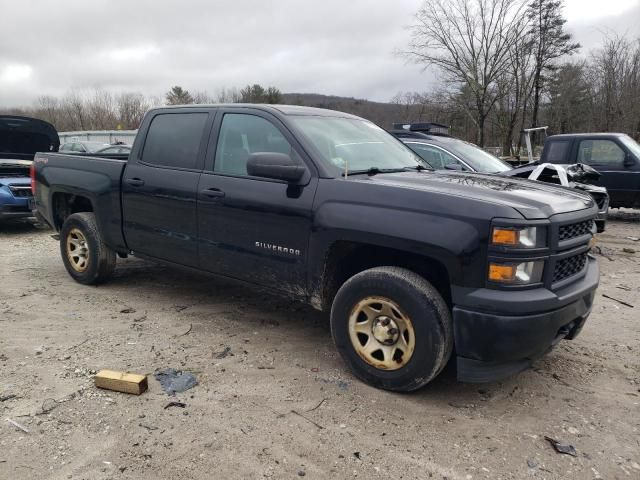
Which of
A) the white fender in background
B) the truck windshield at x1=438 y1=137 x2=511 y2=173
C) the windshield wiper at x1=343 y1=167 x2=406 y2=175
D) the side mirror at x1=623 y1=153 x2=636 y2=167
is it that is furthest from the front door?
the side mirror at x1=623 y1=153 x2=636 y2=167

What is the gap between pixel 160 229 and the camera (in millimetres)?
4484

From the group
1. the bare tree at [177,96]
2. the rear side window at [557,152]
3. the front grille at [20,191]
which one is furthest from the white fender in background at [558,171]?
the bare tree at [177,96]

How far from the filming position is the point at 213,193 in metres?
4.01

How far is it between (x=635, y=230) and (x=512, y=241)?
8.43 m

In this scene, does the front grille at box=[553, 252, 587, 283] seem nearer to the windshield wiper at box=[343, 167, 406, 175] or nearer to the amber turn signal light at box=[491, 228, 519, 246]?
the amber turn signal light at box=[491, 228, 519, 246]

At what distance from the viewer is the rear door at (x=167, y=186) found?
4.26 meters

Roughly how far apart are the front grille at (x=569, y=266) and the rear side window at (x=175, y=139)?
2.89 metres

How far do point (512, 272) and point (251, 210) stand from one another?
1912 mm

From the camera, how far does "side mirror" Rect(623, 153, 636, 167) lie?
9727mm

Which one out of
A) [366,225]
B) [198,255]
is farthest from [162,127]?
[366,225]

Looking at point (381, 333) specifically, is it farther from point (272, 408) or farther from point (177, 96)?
point (177, 96)

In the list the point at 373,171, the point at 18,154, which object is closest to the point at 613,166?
the point at 373,171

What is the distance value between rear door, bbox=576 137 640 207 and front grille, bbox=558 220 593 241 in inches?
301

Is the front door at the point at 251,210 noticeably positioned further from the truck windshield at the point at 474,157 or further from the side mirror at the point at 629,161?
the side mirror at the point at 629,161
